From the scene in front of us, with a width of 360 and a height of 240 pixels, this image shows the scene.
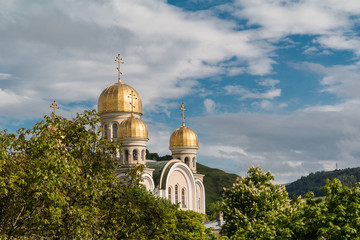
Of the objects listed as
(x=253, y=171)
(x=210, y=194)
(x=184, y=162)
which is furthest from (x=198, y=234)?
(x=210, y=194)

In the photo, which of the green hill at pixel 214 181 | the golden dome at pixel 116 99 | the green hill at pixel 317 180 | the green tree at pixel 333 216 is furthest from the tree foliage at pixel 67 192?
the green hill at pixel 317 180

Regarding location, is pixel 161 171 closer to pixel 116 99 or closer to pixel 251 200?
pixel 116 99

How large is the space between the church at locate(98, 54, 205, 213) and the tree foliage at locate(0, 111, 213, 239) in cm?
2477

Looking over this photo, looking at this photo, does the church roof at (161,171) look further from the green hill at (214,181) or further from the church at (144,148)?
the green hill at (214,181)

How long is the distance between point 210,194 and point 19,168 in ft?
318

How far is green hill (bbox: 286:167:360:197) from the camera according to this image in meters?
165

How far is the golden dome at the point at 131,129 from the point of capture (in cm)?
4203

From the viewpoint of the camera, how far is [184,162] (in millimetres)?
48094

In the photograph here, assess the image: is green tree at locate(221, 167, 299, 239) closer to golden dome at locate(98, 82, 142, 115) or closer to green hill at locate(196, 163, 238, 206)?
golden dome at locate(98, 82, 142, 115)

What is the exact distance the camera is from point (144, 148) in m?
43.0

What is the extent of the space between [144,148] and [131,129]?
7.10ft

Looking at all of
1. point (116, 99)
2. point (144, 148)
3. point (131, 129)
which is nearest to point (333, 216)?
point (131, 129)

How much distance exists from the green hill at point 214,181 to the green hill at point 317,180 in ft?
158

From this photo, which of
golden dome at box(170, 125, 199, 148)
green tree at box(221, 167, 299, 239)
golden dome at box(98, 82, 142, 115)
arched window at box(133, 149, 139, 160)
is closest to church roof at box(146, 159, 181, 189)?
arched window at box(133, 149, 139, 160)
